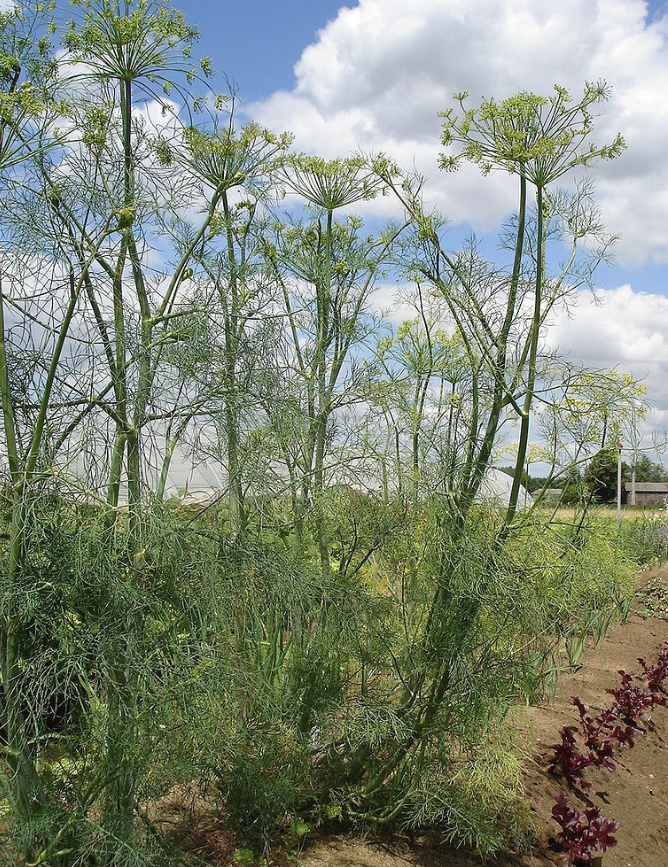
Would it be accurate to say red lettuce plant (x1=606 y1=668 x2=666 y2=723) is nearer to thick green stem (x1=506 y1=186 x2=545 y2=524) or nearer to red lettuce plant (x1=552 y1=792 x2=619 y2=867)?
red lettuce plant (x1=552 y1=792 x2=619 y2=867)

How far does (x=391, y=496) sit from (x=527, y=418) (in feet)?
2.47

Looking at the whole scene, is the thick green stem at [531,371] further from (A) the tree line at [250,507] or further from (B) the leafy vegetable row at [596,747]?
(B) the leafy vegetable row at [596,747]

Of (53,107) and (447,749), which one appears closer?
(53,107)

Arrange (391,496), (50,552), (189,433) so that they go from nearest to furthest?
1. (50,552)
2. (189,433)
3. (391,496)

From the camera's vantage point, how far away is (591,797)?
202 inches

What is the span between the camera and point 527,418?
11.7 ft

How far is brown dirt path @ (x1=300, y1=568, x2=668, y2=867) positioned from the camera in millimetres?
3809

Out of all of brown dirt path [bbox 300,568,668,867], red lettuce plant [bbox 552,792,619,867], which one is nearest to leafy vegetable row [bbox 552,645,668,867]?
red lettuce plant [bbox 552,792,619,867]

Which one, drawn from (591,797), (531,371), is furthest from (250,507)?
(591,797)

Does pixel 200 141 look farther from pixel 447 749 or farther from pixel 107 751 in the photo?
pixel 447 749

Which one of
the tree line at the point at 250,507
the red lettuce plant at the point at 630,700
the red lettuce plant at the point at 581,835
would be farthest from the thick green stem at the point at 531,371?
the red lettuce plant at the point at 630,700

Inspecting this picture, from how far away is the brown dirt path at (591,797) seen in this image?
3809mm

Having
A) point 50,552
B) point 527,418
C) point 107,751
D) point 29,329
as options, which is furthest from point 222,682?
point 527,418

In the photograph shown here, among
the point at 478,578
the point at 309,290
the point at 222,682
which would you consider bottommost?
the point at 222,682
